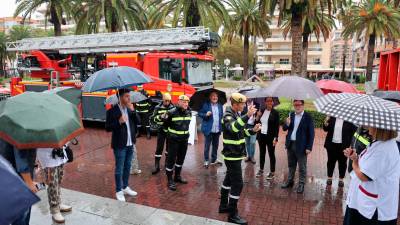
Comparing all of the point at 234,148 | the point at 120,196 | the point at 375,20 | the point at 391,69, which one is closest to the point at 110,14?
the point at 391,69

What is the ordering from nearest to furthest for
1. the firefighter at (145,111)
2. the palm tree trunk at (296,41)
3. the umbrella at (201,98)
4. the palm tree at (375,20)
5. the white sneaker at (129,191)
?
1. the white sneaker at (129,191)
2. the umbrella at (201,98)
3. the firefighter at (145,111)
4. the palm tree trunk at (296,41)
5. the palm tree at (375,20)

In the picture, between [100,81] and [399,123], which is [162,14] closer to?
[100,81]

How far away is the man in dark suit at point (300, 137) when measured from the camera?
5.82 metres

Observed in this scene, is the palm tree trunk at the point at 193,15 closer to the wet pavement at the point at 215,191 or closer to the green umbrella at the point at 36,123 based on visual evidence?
the wet pavement at the point at 215,191

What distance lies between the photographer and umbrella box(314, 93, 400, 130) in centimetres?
284

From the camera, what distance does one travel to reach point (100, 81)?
5.18 m

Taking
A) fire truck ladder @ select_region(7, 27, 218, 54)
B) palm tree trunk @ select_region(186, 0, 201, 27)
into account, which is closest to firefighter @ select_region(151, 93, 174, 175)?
fire truck ladder @ select_region(7, 27, 218, 54)

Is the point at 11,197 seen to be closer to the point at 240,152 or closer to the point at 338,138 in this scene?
the point at 240,152

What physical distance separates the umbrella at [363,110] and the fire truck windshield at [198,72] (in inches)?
282

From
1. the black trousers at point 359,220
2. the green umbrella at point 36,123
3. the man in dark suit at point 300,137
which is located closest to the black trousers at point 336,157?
the man in dark suit at point 300,137

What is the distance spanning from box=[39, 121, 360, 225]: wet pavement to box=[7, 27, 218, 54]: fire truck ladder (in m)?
4.01

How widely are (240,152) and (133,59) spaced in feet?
24.0

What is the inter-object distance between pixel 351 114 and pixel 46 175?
364cm

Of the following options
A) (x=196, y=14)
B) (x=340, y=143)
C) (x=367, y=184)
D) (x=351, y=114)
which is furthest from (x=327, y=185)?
(x=196, y=14)
